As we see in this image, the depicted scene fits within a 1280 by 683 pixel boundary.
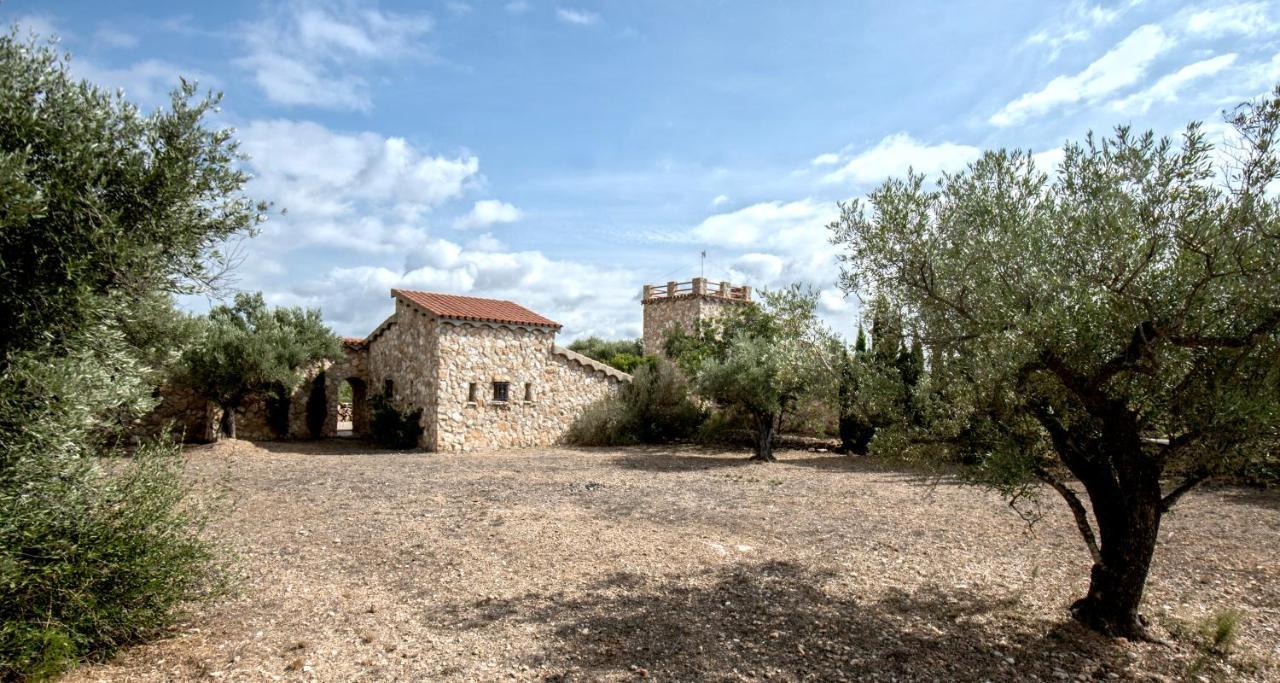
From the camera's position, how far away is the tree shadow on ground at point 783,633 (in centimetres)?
525

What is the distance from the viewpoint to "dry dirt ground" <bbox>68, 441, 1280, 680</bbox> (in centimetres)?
532

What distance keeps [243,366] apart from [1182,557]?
21637 mm

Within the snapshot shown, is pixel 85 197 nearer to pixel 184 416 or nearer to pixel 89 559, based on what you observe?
pixel 89 559

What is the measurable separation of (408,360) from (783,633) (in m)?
18.6

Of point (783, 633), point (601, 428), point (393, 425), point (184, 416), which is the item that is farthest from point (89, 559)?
point (184, 416)

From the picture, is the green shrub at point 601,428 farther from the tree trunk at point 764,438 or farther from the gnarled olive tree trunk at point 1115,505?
the gnarled olive tree trunk at point 1115,505

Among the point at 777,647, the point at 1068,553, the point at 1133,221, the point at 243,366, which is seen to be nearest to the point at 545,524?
the point at 777,647

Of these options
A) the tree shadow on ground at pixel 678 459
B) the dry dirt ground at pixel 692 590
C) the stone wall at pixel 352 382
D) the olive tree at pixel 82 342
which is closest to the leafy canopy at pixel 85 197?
the olive tree at pixel 82 342

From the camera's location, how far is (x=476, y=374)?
70.6 ft

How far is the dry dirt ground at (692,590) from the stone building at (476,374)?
8.13m

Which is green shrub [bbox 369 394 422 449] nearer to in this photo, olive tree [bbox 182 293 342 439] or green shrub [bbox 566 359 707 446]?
olive tree [bbox 182 293 342 439]

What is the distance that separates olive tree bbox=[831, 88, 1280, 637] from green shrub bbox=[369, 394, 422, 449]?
17.7 m

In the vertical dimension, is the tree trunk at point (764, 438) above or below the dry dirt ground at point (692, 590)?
above

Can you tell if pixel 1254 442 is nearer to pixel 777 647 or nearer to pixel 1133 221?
pixel 1133 221
